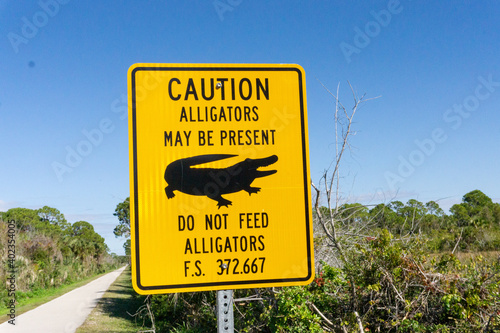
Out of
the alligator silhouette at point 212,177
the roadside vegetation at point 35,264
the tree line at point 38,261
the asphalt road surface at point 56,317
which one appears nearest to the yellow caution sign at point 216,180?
the alligator silhouette at point 212,177

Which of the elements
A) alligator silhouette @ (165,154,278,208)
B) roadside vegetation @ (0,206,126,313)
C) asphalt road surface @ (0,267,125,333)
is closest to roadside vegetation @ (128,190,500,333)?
alligator silhouette @ (165,154,278,208)

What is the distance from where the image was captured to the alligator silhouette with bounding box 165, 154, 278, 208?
181 cm

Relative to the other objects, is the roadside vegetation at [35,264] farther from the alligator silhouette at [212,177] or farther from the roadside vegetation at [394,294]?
the alligator silhouette at [212,177]

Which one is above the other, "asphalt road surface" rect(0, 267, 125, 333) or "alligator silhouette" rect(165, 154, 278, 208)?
"alligator silhouette" rect(165, 154, 278, 208)

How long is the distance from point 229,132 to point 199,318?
243 inches

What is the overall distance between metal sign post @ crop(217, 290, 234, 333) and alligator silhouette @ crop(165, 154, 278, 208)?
1.25 feet

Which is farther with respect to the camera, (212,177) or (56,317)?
(56,317)

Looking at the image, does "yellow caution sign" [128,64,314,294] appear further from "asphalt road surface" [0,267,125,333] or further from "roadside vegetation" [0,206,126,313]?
"roadside vegetation" [0,206,126,313]

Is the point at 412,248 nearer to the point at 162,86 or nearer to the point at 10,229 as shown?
the point at 162,86

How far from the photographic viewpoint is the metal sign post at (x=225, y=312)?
1.72m

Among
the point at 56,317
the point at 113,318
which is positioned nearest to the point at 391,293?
the point at 113,318

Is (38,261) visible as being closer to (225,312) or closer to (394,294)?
(394,294)

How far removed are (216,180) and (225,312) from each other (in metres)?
0.56

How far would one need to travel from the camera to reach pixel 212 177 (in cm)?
181
